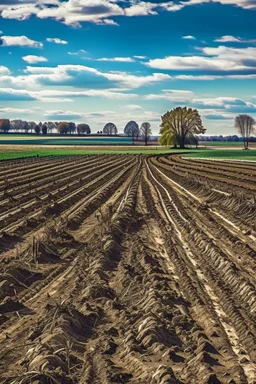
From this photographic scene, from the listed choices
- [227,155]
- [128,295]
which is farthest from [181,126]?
[128,295]

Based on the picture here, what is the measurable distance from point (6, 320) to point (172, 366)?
3.60 metres

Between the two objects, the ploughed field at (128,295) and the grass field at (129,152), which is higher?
the ploughed field at (128,295)

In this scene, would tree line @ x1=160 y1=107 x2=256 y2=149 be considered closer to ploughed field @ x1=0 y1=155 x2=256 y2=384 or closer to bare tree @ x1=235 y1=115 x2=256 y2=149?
bare tree @ x1=235 y1=115 x2=256 y2=149

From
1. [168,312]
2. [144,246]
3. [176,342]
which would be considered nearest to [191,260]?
[144,246]

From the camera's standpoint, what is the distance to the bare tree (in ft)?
568

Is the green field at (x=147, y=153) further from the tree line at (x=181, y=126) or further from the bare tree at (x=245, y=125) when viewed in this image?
the bare tree at (x=245, y=125)

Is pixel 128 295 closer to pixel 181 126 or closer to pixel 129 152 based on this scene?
pixel 129 152

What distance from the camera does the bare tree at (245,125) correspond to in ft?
568

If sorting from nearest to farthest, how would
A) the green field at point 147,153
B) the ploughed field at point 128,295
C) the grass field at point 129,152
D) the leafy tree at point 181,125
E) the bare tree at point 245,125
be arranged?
1. the ploughed field at point 128,295
2. the green field at point 147,153
3. the grass field at point 129,152
4. the leafy tree at point 181,125
5. the bare tree at point 245,125

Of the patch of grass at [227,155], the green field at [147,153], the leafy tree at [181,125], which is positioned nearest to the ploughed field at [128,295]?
the green field at [147,153]

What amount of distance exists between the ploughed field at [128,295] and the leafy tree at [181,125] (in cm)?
11835

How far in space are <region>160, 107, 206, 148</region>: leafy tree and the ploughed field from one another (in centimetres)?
11835

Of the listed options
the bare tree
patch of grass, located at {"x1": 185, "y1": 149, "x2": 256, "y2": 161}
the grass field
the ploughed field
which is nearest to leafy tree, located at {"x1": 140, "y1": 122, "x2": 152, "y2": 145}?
the bare tree

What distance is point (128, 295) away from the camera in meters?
12.6
